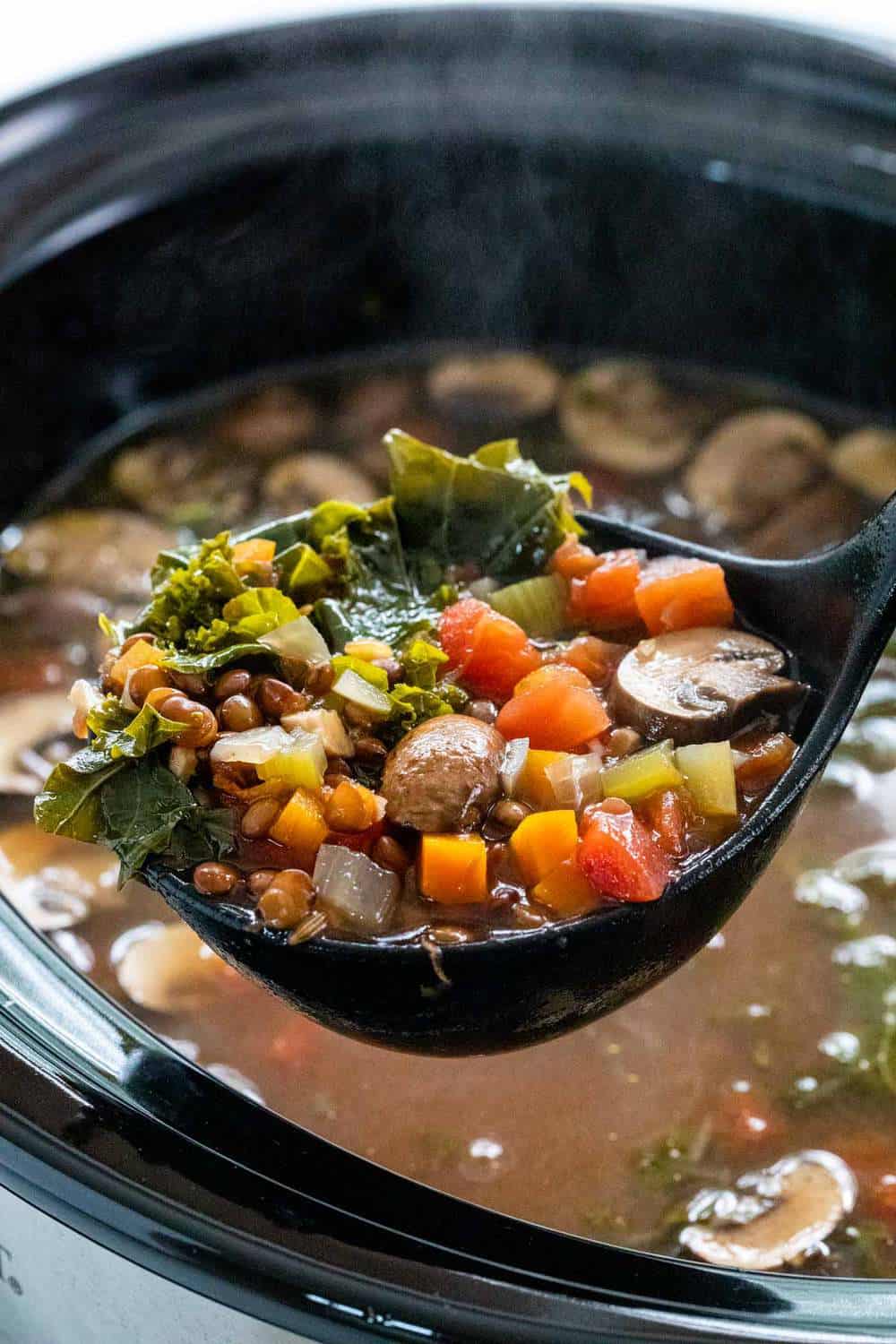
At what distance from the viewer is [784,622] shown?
228cm

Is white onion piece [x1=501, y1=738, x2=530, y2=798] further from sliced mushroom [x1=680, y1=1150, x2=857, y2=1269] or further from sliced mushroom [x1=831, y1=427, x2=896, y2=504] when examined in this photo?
sliced mushroom [x1=831, y1=427, x2=896, y2=504]

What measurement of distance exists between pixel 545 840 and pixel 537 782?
4.1 inches

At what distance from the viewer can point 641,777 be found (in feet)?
6.19

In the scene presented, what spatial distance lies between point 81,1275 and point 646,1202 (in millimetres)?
861

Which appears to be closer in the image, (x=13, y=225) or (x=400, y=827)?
(x=400, y=827)

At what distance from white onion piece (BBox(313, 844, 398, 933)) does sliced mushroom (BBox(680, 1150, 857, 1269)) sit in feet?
2.45

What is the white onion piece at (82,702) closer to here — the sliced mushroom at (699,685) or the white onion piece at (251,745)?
the white onion piece at (251,745)

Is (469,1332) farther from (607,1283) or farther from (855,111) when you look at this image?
(855,111)

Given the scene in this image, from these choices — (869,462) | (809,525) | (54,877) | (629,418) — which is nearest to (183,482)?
(629,418)

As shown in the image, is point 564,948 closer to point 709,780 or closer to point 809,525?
point 709,780

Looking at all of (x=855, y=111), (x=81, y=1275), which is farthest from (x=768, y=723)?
(x=855, y=111)

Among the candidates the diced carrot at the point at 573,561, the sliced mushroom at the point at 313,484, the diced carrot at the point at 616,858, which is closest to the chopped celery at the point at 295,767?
the diced carrot at the point at 616,858

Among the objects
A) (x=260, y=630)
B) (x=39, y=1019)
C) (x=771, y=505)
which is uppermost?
(x=771, y=505)

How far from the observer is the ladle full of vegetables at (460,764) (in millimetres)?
1811
